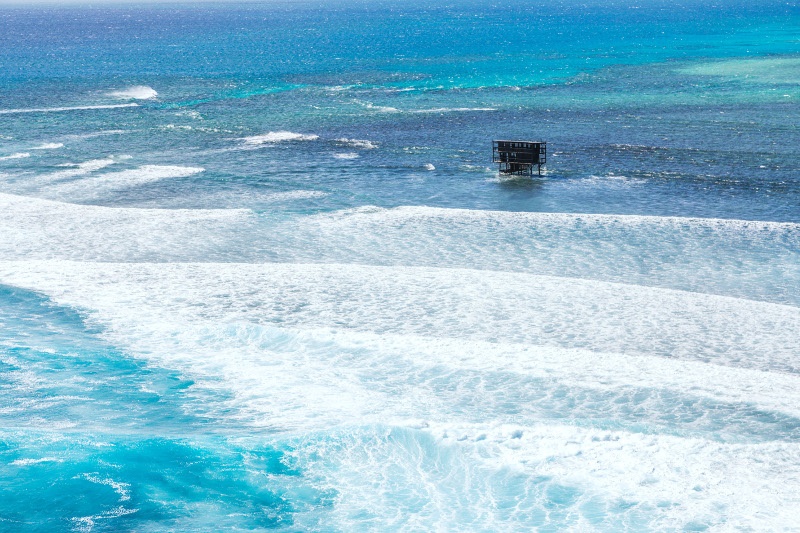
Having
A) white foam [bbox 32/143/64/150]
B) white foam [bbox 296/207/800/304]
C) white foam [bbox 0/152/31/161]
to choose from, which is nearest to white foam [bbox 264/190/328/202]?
white foam [bbox 296/207/800/304]

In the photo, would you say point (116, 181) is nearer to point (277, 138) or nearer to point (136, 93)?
point (277, 138)

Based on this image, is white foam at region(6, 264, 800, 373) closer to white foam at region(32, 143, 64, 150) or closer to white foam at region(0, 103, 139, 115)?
white foam at region(32, 143, 64, 150)

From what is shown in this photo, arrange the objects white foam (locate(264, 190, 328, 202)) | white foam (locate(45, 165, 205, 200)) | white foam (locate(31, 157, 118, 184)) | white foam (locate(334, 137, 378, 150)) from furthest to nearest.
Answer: white foam (locate(334, 137, 378, 150))
white foam (locate(31, 157, 118, 184))
white foam (locate(45, 165, 205, 200))
white foam (locate(264, 190, 328, 202))

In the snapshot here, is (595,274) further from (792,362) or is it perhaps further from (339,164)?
(339,164)

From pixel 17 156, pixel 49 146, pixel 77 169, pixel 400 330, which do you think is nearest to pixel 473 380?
pixel 400 330

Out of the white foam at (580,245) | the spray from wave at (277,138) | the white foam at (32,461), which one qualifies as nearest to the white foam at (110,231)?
the white foam at (580,245)
